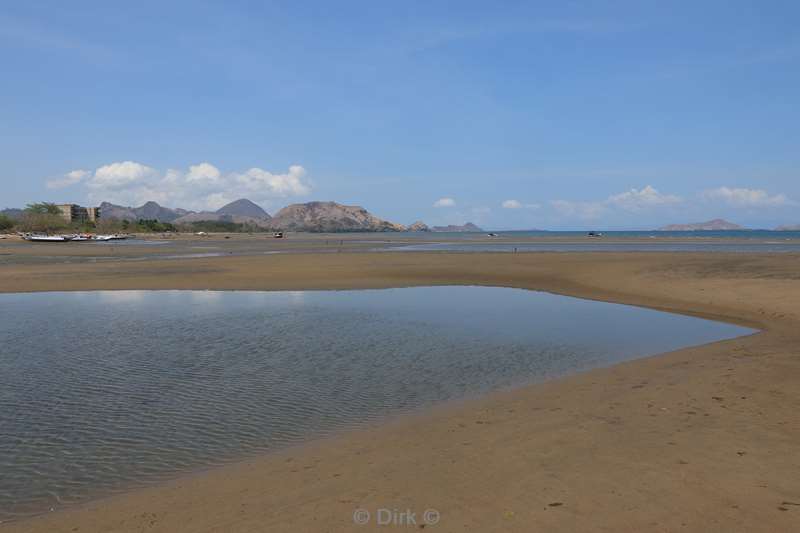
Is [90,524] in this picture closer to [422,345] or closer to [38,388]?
[38,388]

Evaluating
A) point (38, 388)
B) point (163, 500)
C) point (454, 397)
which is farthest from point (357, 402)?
point (38, 388)

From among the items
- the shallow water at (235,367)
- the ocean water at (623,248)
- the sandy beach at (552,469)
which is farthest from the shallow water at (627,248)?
the sandy beach at (552,469)

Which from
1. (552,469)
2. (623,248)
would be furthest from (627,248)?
(552,469)

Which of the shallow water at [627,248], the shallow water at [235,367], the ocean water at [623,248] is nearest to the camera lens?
the shallow water at [235,367]

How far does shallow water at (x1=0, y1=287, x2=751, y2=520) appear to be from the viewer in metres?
7.59

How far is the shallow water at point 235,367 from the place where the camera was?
299 inches

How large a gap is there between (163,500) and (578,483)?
→ 4.76 metres

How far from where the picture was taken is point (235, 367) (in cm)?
1247

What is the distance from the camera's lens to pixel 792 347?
13.1m

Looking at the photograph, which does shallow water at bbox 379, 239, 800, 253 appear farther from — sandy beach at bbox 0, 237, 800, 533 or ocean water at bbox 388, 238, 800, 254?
sandy beach at bbox 0, 237, 800, 533

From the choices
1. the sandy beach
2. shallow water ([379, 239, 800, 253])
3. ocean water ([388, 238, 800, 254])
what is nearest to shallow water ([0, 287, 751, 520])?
the sandy beach

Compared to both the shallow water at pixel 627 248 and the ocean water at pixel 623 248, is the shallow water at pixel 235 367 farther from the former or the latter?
the shallow water at pixel 627 248

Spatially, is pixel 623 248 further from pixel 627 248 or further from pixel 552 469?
pixel 552 469

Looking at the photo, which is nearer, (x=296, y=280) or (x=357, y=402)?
(x=357, y=402)
